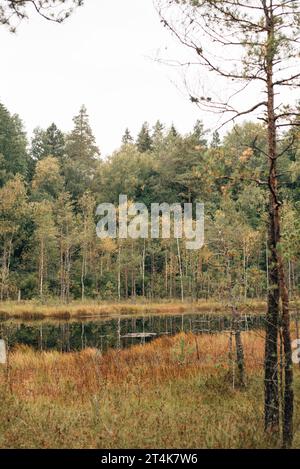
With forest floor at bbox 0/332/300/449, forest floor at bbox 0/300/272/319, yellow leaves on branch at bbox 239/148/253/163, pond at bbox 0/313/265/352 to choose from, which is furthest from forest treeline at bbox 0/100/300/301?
pond at bbox 0/313/265/352

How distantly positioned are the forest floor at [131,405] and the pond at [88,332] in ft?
14.6

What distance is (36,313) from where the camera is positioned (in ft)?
116

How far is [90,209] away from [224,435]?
48.4 m

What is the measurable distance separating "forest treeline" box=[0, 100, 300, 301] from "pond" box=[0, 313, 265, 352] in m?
4.86

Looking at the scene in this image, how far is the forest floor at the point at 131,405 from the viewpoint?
645cm

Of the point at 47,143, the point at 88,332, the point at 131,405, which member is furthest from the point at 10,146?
the point at 131,405

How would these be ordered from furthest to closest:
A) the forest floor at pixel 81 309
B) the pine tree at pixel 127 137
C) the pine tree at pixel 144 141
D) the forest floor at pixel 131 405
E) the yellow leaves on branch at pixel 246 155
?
the pine tree at pixel 127 137, the pine tree at pixel 144 141, the forest floor at pixel 81 309, the forest floor at pixel 131 405, the yellow leaves on branch at pixel 246 155

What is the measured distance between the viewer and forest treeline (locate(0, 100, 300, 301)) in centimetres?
665

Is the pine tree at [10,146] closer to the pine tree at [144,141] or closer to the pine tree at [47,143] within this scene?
the pine tree at [47,143]

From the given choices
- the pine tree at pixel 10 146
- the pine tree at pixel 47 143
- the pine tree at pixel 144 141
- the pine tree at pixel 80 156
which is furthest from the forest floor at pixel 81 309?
the pine tree at pixel 144 141

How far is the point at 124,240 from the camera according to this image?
50.5 m

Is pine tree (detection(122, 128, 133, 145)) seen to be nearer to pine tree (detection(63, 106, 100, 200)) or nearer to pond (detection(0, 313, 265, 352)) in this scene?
pine tree (detection(63, 106, 100, 200))

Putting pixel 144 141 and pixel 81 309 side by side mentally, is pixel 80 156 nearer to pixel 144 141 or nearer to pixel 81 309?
pixel 144 141

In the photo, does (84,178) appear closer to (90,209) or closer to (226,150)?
(90,209)
